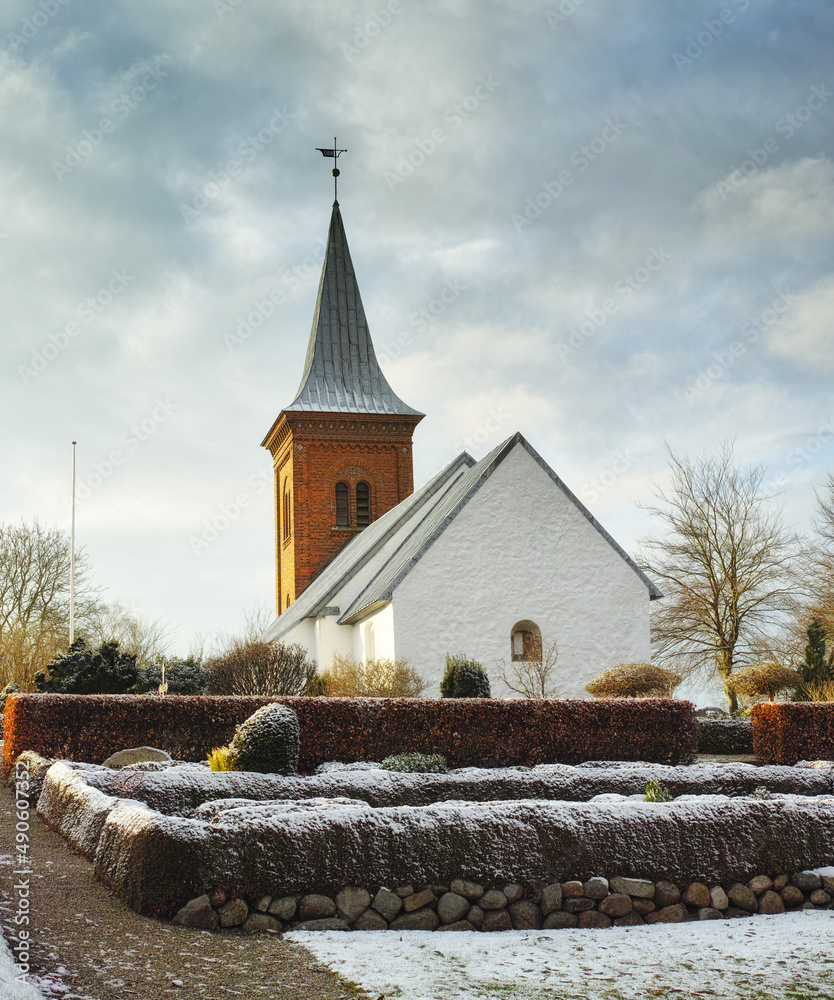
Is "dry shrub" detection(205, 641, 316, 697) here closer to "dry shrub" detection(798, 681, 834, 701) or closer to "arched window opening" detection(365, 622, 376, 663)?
"arched window opening" detection(365, 622, 376, 663)

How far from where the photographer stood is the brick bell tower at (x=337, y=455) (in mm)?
36688

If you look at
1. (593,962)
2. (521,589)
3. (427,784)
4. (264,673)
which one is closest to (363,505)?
(264,673)

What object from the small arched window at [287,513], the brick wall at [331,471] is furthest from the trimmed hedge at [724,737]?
the small arched window at [287,513]

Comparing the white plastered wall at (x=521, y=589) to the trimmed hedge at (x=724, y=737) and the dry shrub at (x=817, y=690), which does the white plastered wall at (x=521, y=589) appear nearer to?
the trimmed hedge at (x=724, y=737)

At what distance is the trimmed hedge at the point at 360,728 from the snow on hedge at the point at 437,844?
6503mm

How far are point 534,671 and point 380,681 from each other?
361cm

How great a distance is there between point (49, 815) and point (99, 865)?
3.11m

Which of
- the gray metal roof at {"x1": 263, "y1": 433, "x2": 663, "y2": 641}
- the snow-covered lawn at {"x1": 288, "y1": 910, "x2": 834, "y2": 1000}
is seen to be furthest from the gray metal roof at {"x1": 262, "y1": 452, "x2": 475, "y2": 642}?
the snow-covered lawn at {"x1": 288, "y1": 910, "x2": 834, "y2": 1000}

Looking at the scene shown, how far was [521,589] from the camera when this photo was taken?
2247 cm

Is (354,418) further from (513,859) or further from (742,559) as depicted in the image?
(513,859)

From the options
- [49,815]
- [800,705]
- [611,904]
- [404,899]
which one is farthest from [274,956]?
[800,705]

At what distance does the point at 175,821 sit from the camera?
6496mm

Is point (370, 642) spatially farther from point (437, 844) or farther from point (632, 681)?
point (437, 844)

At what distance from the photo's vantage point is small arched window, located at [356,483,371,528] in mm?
37188
